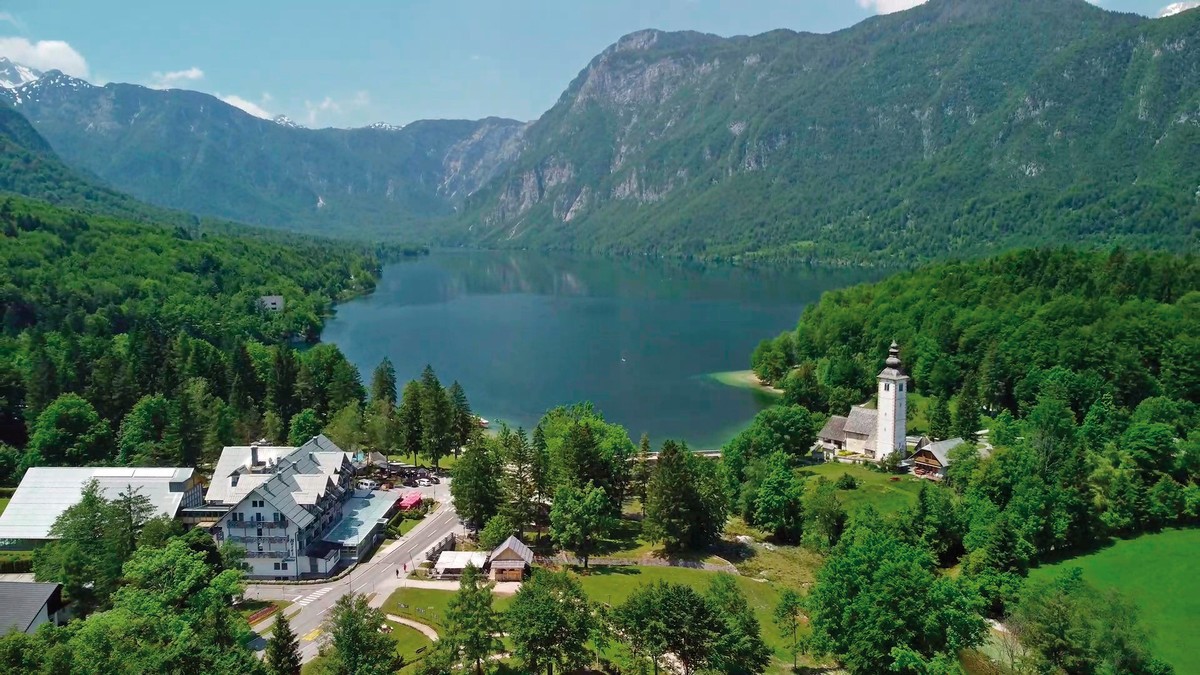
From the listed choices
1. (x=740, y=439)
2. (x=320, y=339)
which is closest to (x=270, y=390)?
(x=740, y=439)

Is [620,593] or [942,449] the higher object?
[942,449]

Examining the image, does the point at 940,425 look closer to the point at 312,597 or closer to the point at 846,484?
the point at 846,484

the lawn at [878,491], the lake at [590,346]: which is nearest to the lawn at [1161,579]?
the lawn at [878,491]

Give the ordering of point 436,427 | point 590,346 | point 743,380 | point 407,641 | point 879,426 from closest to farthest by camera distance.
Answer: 1. point 407,641
2. point 436,427
3. point 879,426
4. point 743,380
5. point 590,346

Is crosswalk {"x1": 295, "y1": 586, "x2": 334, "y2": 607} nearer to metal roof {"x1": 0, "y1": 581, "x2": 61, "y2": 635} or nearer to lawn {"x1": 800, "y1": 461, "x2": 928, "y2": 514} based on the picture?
metal roof {"x1": 0, "y1": 581, "x2": 61, "y2": 635}

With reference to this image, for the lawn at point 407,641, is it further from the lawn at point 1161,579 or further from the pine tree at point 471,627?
the lawn at point 1161,579

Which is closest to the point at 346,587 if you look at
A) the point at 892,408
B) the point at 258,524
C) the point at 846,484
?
the point at 258,524

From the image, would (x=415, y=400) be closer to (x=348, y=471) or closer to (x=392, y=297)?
(x=348, y=471)
